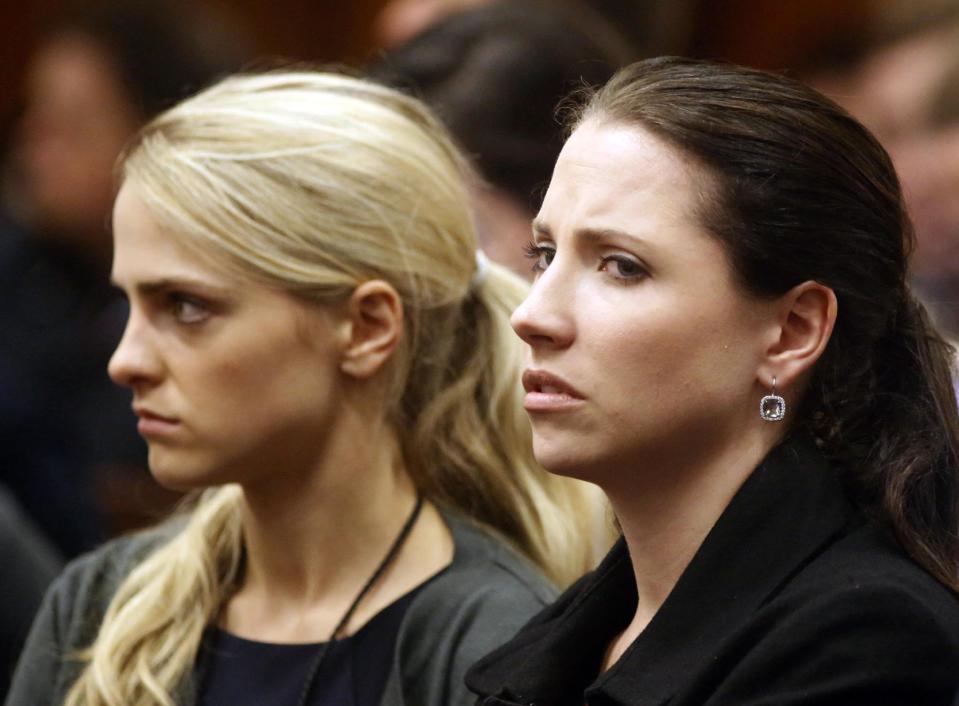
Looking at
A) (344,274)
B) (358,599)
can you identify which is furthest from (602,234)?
(358,599)

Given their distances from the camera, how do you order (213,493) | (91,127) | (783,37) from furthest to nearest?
1. (783,37)
2. (91,127)
3. (213,493)

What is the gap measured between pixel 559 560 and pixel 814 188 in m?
0.90

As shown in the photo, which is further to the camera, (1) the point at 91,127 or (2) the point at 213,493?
(1) the point at 91,127

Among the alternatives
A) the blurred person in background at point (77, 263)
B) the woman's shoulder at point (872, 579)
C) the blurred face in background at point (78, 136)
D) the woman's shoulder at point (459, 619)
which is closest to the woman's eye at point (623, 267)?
the woman's shoulder at point (872, 579)

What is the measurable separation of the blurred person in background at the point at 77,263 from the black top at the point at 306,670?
1.17m

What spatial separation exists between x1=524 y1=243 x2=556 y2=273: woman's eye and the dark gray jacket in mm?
534

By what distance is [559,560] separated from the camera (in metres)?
2.41

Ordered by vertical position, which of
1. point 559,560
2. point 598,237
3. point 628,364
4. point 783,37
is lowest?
point 559,560

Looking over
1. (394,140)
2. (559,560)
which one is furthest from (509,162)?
(559,560)

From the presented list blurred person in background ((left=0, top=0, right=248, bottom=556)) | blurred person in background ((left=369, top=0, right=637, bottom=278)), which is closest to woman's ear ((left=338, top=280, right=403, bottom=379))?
blurred person in background ((left=369, top=0, right=637, bottom=278))

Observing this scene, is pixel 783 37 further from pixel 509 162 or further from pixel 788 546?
pixel 788 546

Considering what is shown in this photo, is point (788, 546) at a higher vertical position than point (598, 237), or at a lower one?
lower

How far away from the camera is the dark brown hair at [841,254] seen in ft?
5.43

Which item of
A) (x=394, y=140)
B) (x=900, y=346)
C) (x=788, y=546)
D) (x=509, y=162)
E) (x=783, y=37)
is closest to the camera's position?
(x=788, y=546)
